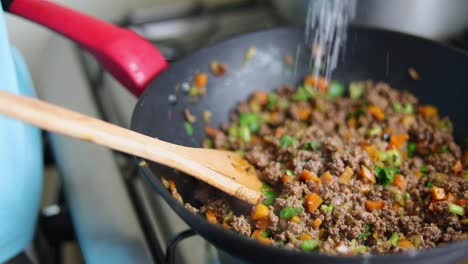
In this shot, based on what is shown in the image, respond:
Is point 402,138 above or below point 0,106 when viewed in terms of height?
below

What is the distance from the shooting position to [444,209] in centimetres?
83

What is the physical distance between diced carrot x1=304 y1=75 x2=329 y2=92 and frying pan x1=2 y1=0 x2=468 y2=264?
0.08ft

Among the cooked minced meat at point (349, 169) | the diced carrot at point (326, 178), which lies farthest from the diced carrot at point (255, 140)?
the diced carrot at point (326, 178)

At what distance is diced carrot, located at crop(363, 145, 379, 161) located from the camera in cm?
96

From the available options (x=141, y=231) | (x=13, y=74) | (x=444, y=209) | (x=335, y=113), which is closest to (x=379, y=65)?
(x=335, y=113)

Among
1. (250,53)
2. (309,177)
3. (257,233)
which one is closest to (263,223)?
(257,233)

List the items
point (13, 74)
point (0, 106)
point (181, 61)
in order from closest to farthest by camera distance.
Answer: point (0, 106)
point (13, 74)
point (181, 61)

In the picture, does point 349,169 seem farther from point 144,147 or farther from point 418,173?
point 144,147

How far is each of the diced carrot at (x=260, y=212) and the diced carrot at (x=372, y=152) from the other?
0.87ft

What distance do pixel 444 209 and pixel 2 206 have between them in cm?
76

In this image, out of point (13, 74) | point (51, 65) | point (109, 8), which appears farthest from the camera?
point (109, 8)

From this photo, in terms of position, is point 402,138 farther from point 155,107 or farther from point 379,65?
point 155,107

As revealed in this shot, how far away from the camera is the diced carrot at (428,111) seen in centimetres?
107

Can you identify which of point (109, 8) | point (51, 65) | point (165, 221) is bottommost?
point (165, 221)
